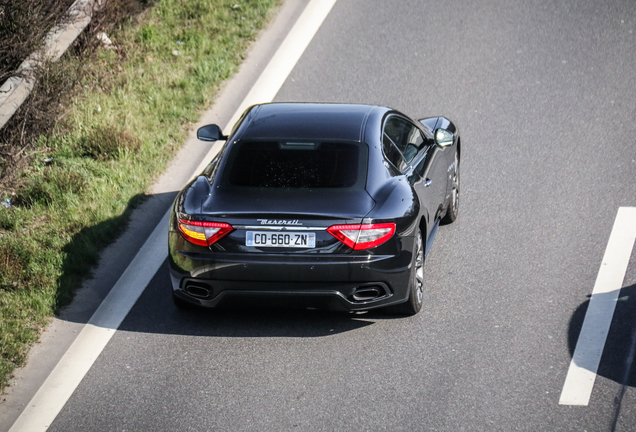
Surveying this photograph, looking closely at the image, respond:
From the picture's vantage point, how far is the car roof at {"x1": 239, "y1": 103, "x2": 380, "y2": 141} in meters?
6.52

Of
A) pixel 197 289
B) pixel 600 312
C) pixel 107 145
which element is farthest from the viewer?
pixel 107 145

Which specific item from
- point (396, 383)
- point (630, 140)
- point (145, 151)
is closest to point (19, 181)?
point (145, 151)

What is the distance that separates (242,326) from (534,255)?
9.12 ft

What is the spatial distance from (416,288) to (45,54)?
19.2ft

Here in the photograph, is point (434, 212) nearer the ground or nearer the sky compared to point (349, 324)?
nearer the sky

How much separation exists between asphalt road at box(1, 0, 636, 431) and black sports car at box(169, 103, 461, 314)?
42cm

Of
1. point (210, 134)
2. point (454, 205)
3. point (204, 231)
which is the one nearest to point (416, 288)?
point (204, 231)

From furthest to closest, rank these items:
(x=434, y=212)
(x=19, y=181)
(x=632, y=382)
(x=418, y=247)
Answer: (x=19, y=181) → (x=434, y=212) → (x=418, y=247) → (x=632, y=382)

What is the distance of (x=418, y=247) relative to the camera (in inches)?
253

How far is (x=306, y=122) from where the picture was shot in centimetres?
670

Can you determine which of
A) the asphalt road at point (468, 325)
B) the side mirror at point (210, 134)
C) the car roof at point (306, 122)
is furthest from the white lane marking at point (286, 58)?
the car roof at point (306, 122)

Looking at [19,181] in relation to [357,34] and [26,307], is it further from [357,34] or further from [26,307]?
[357,34]

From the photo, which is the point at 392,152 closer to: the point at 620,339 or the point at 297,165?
the point at 297,165

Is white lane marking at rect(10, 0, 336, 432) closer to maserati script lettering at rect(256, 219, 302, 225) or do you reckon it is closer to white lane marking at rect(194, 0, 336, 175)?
white lane marking at rect(194, 0, 336, 175)
